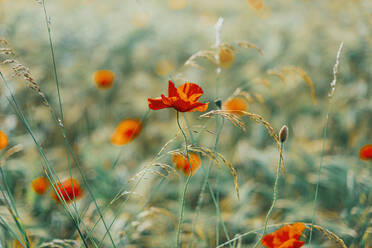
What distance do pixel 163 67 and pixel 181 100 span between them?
1773 millimetres

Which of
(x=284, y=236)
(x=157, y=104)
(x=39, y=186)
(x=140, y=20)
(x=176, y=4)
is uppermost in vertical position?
(x=176, y=4)

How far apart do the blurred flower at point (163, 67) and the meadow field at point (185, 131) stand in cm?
1

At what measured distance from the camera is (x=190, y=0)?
4273 millimetres

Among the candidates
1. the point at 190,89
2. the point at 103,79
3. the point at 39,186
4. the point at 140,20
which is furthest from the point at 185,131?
the point at 140,20

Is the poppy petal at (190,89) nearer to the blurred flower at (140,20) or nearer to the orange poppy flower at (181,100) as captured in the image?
the orange poppy flower at (181,100)

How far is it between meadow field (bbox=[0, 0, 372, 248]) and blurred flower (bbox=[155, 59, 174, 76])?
0.04 feet

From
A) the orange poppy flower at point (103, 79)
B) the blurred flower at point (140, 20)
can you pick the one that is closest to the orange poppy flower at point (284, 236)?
the orange poppy flower at point (103, 79)

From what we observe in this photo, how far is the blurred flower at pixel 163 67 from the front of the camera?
2299mm

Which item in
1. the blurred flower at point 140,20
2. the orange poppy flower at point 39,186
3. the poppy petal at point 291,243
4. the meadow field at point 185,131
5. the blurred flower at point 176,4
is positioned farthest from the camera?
the blurred flower at point 176,4

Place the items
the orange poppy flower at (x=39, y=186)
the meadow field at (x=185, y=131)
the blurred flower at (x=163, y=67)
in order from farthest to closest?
the blurred flower at (x=163, y=67), the orange poppy flower at (x=39, y=186), the meadow field at (x=185, y=131)

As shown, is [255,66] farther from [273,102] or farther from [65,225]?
[65,225]

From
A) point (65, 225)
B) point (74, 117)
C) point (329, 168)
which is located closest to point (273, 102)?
point (329, 168)

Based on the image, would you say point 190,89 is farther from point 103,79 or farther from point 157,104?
point 103,79

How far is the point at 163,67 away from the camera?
2379mm
